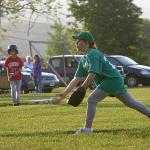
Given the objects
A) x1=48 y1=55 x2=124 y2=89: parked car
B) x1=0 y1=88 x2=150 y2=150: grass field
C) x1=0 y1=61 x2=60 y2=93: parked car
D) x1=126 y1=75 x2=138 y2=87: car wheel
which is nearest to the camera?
x1=0 y1=88 x2=150 y2=150: grass field

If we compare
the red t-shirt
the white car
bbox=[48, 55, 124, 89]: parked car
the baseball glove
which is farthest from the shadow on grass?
bbox=[48, 55, 124, 89]: parked car

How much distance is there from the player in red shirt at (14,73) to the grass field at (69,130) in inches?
122

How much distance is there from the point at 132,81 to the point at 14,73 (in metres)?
17.5

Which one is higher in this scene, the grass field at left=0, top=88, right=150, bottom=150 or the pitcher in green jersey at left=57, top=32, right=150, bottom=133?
the pitcher in green jersey at left=57, top=32, right=150, bottom=133

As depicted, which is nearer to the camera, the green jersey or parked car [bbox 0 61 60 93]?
the green jersey

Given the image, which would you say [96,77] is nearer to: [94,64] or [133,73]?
[94,64]

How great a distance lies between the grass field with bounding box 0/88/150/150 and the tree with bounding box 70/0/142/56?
42.8m

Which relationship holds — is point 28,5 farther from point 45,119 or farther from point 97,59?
point 97,59

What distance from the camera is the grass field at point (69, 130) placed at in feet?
26.9

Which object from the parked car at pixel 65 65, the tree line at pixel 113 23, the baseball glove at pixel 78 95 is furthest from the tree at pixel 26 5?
the baseball glove at pixel 78 95

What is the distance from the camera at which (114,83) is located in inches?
378

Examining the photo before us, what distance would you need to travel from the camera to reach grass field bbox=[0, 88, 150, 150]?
8211 mm

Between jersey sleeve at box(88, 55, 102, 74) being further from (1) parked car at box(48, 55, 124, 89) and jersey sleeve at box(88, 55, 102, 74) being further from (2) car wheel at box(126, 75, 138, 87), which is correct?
(2) car wheel at box(126, 75, 138, 87)

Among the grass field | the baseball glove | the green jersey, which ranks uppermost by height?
the green jersey
